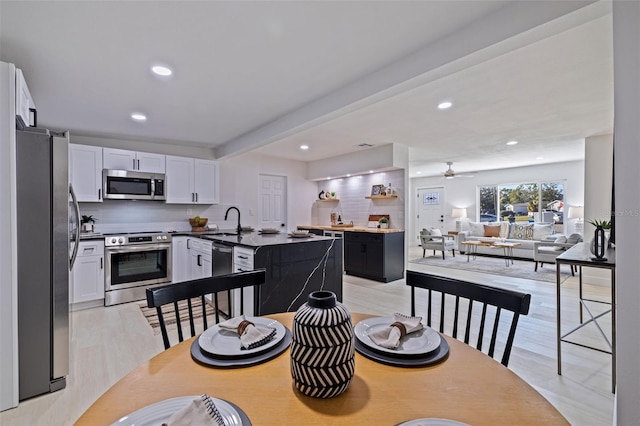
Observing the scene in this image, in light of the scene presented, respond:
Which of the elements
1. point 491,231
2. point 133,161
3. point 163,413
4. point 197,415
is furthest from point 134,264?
point 491,231

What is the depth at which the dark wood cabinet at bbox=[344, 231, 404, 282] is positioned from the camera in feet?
17.0

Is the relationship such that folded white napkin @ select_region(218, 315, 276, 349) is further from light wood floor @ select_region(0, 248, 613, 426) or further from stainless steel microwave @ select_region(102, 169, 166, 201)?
stainless steel microwave @ select_region(102, 169, 166, 201)

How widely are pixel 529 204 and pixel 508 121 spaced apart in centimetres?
558

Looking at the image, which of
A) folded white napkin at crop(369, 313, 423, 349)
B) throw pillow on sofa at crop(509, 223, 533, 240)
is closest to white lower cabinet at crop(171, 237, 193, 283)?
folded white napkin at crop(369, 313, 423, 349)

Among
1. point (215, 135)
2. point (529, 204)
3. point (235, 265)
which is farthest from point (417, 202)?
point (235, 265)

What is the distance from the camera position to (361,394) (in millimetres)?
792

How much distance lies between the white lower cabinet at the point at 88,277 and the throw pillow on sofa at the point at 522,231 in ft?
29.2

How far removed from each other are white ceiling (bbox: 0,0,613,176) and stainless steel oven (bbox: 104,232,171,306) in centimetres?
156

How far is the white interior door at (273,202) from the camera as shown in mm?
6363

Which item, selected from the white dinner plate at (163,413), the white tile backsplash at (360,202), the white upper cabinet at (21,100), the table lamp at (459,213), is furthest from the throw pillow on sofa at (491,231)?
the white upper cabinet at (21,100)

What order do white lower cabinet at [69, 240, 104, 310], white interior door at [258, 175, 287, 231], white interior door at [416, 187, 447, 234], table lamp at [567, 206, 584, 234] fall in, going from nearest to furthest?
white lower cabinet at [69, 240, 104, 310] < white interior door at [258, 175, 287, 231] < table lamp at [567, 206, 584, 234] < white interior door at [416, 187, 447, 234]

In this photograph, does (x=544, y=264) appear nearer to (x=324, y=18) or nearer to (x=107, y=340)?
(x=324, y=18)

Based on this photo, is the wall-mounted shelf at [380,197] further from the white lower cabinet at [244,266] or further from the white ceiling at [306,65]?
the white lower cabinet at [244,266]

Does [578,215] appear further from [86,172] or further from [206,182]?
[86,172]
